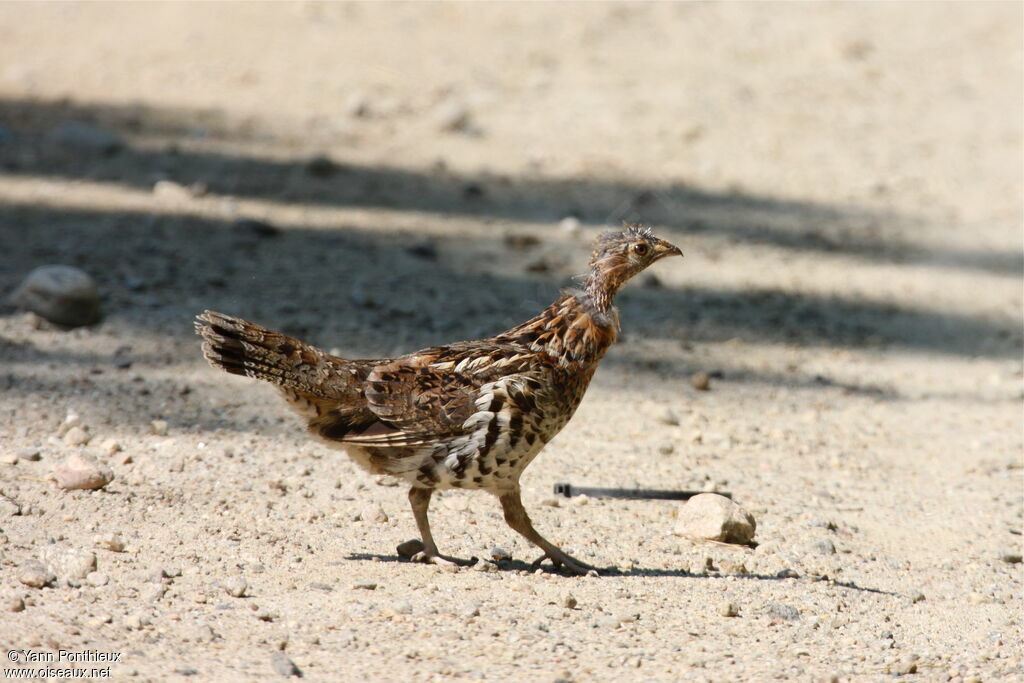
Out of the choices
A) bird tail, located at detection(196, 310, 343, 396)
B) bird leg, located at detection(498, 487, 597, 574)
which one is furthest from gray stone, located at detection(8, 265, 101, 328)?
bird leg, located at detection(498, 487, 597, 574)

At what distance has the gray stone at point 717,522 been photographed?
6203mm

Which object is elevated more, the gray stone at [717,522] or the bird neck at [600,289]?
the bird neck at [600,289]

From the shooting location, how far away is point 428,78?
13.5 metres

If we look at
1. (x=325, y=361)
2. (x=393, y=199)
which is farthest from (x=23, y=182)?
(x=325, y=361)

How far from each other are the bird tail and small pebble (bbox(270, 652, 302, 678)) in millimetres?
1306

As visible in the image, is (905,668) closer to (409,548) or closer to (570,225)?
(409,548)

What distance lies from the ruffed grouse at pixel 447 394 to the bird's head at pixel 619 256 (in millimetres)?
17

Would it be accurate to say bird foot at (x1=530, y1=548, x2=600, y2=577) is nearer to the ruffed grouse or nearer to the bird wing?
the ruffed grouse

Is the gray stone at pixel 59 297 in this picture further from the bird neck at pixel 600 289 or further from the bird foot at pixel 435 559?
the bird neck at pixel 600 289

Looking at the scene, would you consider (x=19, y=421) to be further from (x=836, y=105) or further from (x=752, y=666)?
(x=836, y=105)

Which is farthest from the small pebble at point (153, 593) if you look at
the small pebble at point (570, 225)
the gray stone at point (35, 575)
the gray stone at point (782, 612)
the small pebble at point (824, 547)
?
the small pebble at point (570, 225)

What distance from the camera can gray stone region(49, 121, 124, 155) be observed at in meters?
11.6

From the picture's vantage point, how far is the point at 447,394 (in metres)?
5.53

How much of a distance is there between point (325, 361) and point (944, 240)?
7822 mm
